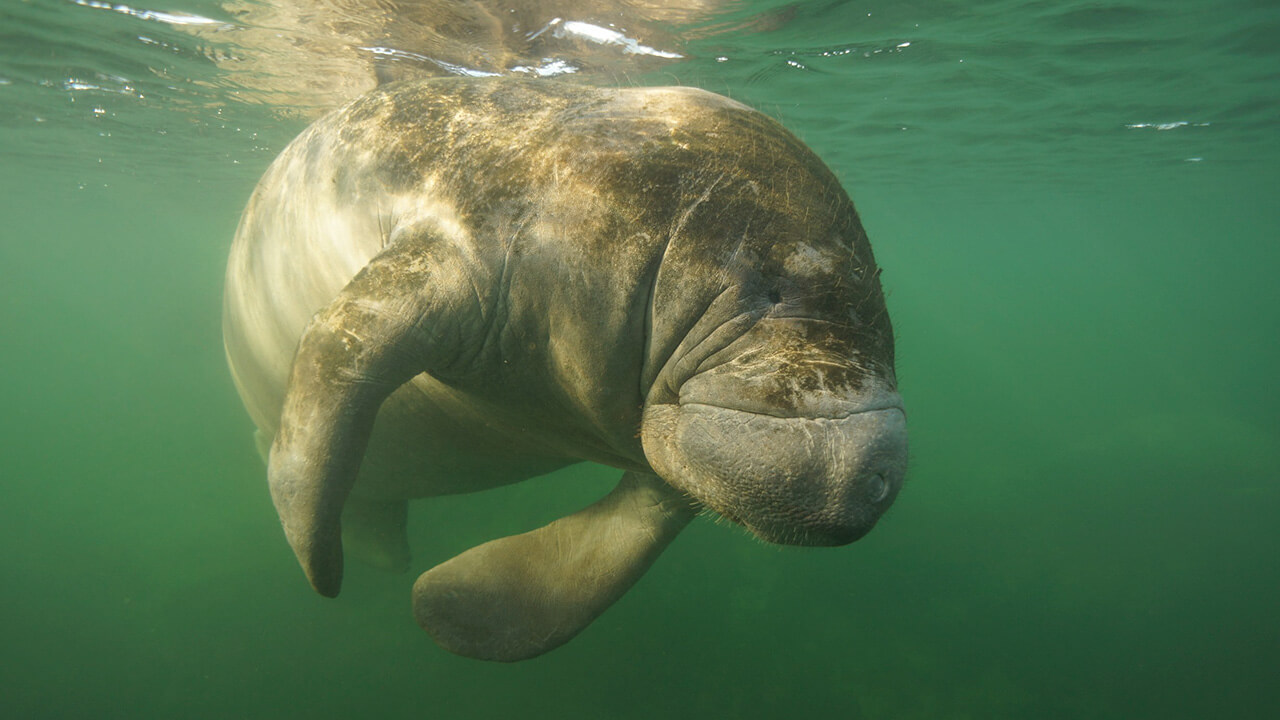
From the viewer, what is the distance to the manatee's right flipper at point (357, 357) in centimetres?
213

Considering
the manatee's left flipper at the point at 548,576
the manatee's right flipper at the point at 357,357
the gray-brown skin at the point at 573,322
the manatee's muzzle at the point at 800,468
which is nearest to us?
the manatee's muzzle at the point at 800,468

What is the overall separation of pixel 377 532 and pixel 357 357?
3.85m

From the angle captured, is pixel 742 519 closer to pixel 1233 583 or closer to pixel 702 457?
pixel 702 457

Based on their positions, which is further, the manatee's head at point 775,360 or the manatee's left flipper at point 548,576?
the manatee's left flipper at point 548,576

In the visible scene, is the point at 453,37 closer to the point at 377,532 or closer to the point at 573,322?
the point at 377,532

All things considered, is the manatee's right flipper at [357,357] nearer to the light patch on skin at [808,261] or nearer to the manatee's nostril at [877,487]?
the light patch on skin at [808,261]

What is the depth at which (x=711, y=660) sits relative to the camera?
7.17m

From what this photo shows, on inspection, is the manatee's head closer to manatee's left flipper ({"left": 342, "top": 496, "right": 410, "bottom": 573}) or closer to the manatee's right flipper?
the manatee's right flipper

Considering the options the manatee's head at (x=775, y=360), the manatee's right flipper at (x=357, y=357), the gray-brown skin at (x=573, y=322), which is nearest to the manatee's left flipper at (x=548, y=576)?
the gray-brown skin at (x=573, y=322)

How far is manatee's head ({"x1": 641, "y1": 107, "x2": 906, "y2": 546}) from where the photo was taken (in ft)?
5.17

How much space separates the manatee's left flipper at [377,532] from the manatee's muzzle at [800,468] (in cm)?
388

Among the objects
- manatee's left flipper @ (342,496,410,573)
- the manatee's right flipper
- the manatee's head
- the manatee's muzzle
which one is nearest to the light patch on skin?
the manatee's head

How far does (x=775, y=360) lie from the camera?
167 centimetres

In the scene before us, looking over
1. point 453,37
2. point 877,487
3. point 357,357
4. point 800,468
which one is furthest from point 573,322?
point 453,37
